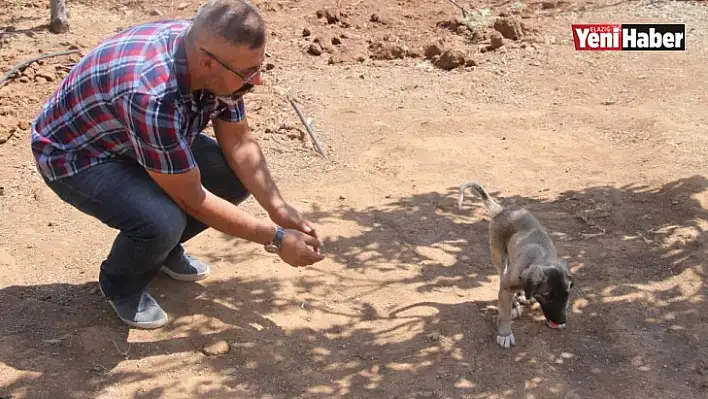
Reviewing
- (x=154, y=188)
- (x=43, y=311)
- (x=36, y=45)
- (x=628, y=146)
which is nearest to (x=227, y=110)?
(x=154, y=188)

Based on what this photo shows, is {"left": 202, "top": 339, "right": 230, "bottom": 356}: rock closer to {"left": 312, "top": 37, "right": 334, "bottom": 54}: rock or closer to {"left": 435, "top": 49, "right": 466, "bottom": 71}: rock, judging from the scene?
{"left": 435, "top": 49, "right": 466, "bottom": 71}: rock

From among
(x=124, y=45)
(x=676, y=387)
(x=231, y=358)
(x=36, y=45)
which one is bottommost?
(x=676, y=387)

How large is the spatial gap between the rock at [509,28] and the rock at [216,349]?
645cm

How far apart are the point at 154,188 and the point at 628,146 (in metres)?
4.61

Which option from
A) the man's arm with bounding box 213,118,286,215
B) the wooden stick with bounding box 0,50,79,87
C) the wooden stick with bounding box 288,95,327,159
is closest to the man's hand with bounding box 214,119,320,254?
the man's arm with bounding box 213,118,286,215

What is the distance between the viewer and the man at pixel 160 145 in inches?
130

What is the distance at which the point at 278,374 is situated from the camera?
13.3ft

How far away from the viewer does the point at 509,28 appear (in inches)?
370

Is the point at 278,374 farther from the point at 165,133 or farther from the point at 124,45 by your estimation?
the point at 124,45

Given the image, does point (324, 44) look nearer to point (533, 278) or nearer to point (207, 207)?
point (533, 278)

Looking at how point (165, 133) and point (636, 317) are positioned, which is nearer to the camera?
point (165, 133)

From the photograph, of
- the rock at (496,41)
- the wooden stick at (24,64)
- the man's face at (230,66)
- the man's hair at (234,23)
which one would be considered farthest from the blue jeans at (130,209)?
the rock at (496,41)

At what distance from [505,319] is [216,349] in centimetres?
160

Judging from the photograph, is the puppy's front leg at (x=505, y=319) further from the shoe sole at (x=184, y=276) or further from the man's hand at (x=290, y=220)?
the shoe sole at (x=184, y=276)
